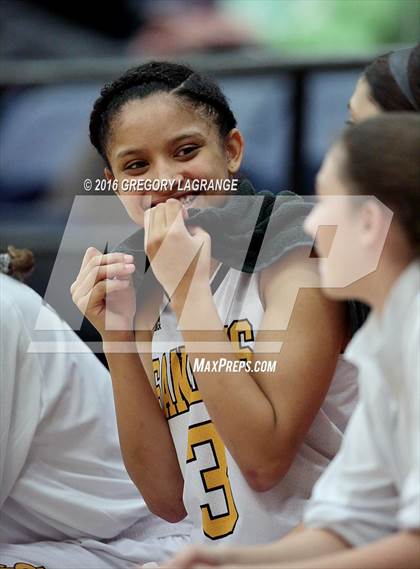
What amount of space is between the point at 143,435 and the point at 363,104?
21.4 inches

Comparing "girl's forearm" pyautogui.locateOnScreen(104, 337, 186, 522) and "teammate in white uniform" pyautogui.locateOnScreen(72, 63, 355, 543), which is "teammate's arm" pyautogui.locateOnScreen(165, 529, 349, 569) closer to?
"teammate in white uniform" pyautogui.locateOnScreen(72, 63, 355, 543)

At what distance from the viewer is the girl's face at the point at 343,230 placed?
3.28ft

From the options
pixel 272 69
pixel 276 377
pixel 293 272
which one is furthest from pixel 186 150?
pixel 272 69

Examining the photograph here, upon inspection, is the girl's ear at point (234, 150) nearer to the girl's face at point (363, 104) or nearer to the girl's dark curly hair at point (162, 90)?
the girl's dark curly hair at point (162, 90)

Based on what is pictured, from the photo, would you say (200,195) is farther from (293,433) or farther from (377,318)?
(377,318)

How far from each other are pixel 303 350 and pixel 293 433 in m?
0.10

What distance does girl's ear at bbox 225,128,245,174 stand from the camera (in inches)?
62.1

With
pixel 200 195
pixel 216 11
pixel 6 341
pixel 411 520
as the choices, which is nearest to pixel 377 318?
pixel 411 520

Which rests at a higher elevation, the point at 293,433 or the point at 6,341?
the point at 293,433

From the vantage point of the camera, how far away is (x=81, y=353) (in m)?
1.84

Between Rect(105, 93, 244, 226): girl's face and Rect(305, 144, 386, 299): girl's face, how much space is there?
1.53ft

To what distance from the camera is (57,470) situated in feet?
5.72

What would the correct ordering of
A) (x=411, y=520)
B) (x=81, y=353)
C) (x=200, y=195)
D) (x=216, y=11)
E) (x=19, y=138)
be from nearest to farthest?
(x=411, y=520) < (x=200, y=195) < (x=81, y=353) < (x=19, y=138) < (x=216, y=11)

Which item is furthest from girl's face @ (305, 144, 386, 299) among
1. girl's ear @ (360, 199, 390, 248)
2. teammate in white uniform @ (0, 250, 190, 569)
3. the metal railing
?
the metal railing
